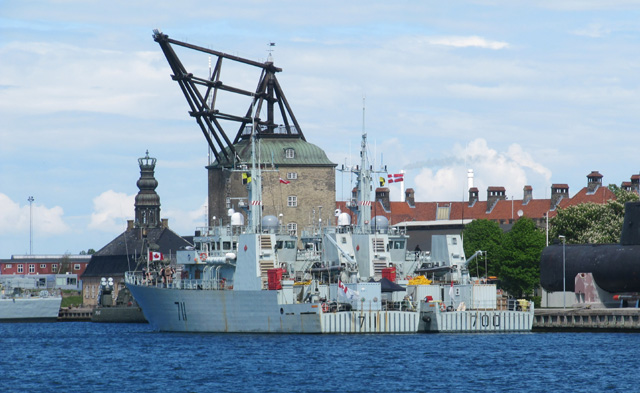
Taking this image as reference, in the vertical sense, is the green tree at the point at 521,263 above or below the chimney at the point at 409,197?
below

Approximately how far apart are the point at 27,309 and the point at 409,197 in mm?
54697

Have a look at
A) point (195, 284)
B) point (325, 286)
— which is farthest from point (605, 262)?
point (195, 284)

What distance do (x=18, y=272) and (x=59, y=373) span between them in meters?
132

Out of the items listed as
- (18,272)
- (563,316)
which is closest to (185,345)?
(563,316)

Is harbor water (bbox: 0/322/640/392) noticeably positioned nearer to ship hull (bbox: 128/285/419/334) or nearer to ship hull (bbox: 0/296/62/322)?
ship hull (bbox: 128/285/419/334)

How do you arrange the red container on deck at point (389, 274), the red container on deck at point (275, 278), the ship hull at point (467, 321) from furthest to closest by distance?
the red container on deck at point (389, 274)
the ship hull at point (467, 321)
the red container on deck at point (275, 278)

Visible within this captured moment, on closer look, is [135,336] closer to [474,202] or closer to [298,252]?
[298,252]

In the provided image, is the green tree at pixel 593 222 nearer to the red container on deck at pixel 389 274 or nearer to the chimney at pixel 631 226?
the chimney at pixel 631 226

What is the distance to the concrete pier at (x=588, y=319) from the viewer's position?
7575cm

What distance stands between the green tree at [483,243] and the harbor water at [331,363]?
897 inches

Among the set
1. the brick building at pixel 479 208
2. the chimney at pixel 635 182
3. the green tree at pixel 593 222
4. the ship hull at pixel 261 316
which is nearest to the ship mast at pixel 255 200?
the ship hull at pixel 261 316

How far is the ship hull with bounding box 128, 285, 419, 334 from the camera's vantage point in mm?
68375

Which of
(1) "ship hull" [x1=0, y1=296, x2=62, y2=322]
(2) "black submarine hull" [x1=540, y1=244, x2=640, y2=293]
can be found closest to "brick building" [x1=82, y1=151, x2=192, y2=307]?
(1) "ship hull" [x1=0, y1=296, x2=62, y2=322]

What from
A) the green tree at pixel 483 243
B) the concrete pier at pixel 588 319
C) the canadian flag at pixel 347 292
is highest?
the green tree at pixel 483 243
